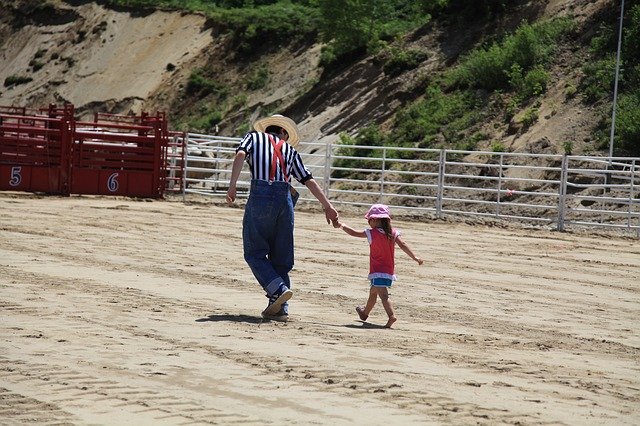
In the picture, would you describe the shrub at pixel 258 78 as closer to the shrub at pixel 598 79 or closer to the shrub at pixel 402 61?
the shrub at pixel 402 61

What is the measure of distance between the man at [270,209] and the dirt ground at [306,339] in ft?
1.31

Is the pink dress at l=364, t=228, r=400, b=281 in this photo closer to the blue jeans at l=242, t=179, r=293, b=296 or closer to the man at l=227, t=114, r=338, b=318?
the man at l=227, t=114, r=338, b=318

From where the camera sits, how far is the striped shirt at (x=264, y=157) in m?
10.6

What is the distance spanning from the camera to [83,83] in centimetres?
5584

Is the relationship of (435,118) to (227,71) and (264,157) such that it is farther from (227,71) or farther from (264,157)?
(264,157)

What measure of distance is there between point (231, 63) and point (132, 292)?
40.6 m

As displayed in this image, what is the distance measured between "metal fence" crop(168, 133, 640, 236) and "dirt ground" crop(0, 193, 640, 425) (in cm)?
682

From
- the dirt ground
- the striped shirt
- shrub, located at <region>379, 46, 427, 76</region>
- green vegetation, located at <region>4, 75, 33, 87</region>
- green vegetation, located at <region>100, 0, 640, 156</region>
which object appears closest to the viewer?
the dirt ground

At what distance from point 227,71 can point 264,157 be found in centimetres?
4183

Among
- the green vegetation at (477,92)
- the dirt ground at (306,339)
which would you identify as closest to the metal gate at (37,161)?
the dirt ground at (306,339)

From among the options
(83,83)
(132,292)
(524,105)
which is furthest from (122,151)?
(83,83)

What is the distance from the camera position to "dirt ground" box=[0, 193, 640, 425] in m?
7.19

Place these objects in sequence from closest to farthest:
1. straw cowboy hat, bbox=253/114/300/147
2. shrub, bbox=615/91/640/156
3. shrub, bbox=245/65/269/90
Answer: straw cowboy hat, bbox=253/114/300/147
shrub, bbox=615/91/640/156
shrub, bbox=245/65/269/90

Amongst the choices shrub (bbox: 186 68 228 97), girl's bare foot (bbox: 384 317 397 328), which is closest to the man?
girl's bare foot (bbox: 384 317 397 328)
